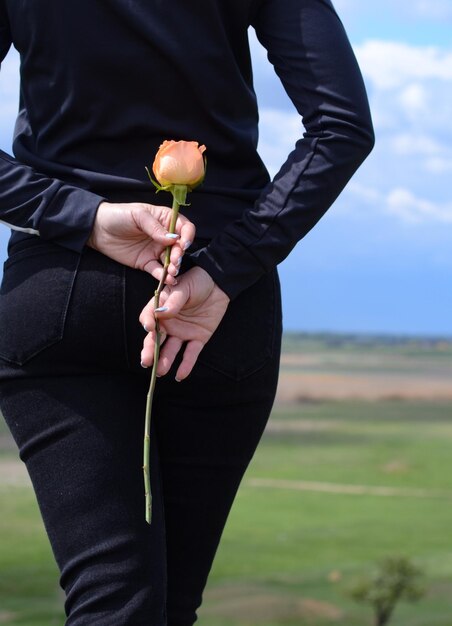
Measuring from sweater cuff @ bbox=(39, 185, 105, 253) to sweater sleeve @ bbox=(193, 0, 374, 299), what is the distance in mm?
133

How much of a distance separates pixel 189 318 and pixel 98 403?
14 centimetres

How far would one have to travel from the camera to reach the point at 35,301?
133 cm

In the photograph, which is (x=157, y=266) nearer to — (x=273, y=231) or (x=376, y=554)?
(x=273, y=231)

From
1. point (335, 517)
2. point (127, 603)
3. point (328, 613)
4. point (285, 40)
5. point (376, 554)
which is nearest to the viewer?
point (127, 603)

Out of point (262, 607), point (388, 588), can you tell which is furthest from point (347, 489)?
point (262, 607)

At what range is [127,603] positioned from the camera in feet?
4.26

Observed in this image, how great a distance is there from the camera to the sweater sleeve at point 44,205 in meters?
1.33

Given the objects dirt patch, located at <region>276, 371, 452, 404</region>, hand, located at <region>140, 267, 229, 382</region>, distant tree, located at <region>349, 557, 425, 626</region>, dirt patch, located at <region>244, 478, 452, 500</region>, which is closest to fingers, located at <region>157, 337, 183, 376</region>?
hand, located at <region>140, 267, 229, 382</region>

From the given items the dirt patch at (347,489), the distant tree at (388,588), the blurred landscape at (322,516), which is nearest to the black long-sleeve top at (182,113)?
the blurred landscape at (322,516)

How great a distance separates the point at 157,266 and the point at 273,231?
0.16 metres

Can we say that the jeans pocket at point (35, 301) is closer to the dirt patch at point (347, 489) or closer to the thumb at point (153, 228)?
the thumb at point (153, 228)

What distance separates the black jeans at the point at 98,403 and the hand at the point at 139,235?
20mm

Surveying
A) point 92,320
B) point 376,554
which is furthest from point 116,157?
point 376,554

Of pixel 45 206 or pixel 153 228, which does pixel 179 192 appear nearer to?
A: pixel 153 228
